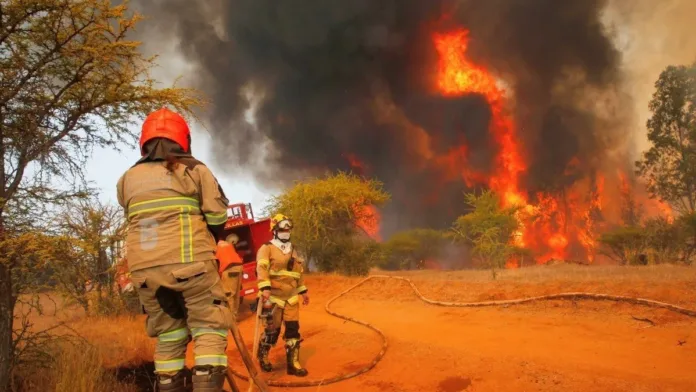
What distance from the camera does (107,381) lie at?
4957 millimetres

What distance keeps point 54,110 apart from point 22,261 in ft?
5.46

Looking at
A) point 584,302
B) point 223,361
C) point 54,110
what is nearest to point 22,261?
point 54,110

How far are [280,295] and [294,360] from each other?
922 mm

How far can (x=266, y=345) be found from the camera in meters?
6.50

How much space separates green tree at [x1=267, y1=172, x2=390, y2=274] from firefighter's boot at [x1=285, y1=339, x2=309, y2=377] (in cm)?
1413

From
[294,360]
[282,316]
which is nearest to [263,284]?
[282,316]

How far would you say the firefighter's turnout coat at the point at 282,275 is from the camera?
6.41 metres

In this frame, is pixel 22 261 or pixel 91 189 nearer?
pixel 22 261

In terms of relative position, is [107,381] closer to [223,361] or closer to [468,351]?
[223,361]

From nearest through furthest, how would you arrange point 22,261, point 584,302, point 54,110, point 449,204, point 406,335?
point 22,261 < point 54,110 < point 406,335 < point 584,302 < point 449,204

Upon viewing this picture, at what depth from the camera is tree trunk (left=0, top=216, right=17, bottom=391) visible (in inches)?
162

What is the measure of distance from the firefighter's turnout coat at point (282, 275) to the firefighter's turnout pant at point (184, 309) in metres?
3.14

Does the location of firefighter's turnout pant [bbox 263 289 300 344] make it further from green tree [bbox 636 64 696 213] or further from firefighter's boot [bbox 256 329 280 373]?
green tree [bbox 636 64 696 213]

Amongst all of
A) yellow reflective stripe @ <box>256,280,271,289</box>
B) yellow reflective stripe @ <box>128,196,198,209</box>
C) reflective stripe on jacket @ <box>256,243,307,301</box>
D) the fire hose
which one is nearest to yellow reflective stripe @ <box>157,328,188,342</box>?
the fire hose
